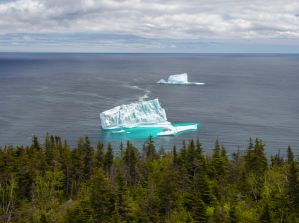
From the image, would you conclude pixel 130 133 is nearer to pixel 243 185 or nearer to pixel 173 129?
pixel 173 129

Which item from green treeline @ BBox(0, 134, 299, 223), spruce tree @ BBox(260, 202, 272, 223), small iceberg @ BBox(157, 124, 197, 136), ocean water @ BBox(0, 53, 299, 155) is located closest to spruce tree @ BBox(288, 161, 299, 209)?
green treeline @ BBox(0, 134, 299, 223)

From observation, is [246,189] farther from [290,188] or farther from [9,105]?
[9,105]

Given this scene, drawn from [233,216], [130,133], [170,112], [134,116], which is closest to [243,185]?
[233,216]

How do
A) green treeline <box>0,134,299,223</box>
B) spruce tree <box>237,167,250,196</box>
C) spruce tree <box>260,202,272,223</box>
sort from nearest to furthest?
spruce tree <box>260,202,272,223</box>
green treeline <box>0,134,299,223</box>
spruce tree <box>237,167,250,196</box>

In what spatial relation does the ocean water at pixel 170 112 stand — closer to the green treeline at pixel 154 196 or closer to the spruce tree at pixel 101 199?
the green treeline at pixel 154 196

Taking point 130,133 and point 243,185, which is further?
point 130,133

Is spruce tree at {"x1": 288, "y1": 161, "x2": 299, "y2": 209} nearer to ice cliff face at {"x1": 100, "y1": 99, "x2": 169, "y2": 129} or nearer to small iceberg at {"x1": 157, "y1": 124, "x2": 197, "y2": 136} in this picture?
small iceberg at {"x1": 157, "y1": 124, "x2": 197, "y2": 136}

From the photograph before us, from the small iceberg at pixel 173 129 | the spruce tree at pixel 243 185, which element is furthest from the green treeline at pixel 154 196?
the small iceberg at pixel 173 129

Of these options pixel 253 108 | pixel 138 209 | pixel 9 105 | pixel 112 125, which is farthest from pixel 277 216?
pixel 9 105

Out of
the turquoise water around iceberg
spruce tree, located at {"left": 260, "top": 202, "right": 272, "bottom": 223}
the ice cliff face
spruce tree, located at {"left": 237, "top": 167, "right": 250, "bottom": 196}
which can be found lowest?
spruce tree, located at {"left": 237, "top": 167, "right": 250, "bottom": 196}
